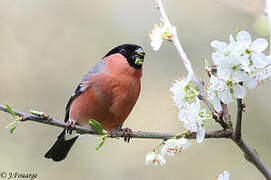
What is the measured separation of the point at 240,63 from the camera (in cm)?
159

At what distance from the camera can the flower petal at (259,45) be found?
62.8 inches

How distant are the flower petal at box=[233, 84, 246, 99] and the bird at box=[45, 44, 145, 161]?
1.73 metres

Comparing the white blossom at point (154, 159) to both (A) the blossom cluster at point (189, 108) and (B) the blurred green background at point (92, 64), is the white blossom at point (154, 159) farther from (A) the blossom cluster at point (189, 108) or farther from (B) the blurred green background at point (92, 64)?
(B) the blurred green background at point (92, 64)

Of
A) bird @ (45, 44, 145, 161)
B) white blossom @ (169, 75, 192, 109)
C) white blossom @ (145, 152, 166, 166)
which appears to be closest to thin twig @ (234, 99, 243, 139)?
white blossom @ (169, 75, 192, 109)

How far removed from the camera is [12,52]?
23.7ft

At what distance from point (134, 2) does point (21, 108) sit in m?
3.27

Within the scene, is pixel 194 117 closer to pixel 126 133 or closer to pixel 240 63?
pixel 240 63

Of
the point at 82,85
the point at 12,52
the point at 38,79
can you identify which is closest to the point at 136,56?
the point at 82,85

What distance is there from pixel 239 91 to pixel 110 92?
1.93 meters

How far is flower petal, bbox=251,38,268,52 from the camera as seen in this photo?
5.24 ft

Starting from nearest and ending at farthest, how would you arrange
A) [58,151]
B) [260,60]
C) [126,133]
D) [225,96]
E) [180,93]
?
1. [260,60]
2. [225,96]
3. [180,93]
4. [126,133]
5. [58,151]

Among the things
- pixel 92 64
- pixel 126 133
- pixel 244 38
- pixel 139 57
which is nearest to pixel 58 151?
pixel 139 57

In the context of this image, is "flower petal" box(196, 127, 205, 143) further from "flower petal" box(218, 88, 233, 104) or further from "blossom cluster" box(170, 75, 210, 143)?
"flower petal" box(218, 88, 233, 104)

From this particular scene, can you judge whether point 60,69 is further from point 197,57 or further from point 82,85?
point 82,85
